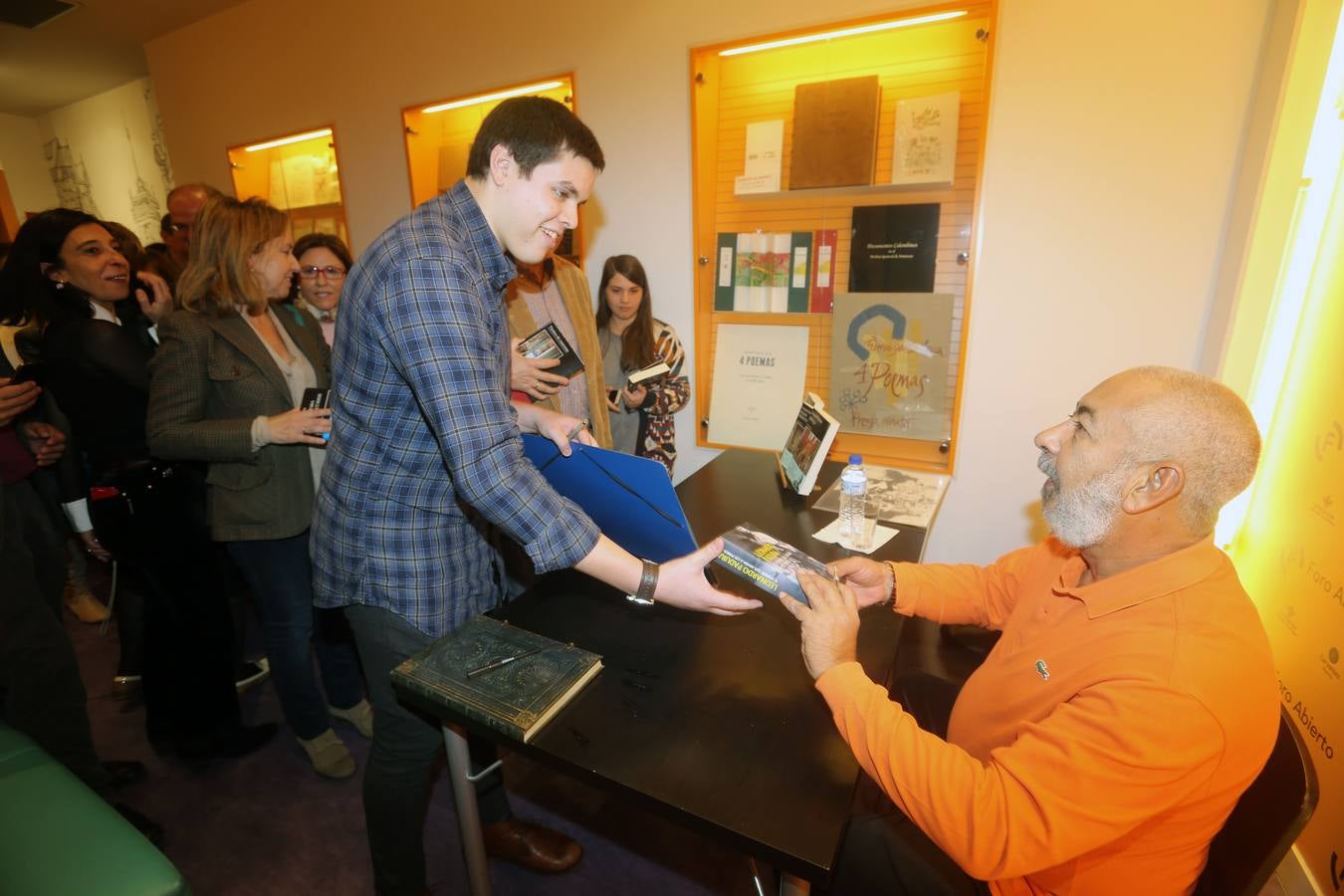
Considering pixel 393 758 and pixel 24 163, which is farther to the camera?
pixel 24 163

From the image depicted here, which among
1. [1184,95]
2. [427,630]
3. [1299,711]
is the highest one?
[1184,95]

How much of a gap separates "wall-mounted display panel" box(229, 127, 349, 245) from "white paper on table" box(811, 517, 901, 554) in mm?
3663

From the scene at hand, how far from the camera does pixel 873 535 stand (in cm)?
173

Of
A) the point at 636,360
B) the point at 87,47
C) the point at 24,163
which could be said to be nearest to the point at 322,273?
the point at 636,360

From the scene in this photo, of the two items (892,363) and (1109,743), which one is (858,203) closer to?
(892,363)

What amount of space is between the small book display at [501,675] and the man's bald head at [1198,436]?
1.02m

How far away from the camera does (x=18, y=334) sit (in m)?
2.31

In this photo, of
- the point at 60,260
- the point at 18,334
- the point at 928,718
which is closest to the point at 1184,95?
the point at 928,718

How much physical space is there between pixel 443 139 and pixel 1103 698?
390cm

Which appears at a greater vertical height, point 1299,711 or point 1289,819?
point 1289,819

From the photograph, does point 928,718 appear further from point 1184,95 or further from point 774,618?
point 1184,95

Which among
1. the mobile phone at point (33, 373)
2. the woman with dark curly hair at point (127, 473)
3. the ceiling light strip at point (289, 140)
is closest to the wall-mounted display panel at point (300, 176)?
the ceiling light strip at point (289, 140)

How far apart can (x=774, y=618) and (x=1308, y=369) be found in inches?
69.3

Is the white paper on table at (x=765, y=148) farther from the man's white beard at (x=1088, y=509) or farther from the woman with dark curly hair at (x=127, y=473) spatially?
the woman with dark curly hair at (x=127, y=473)
